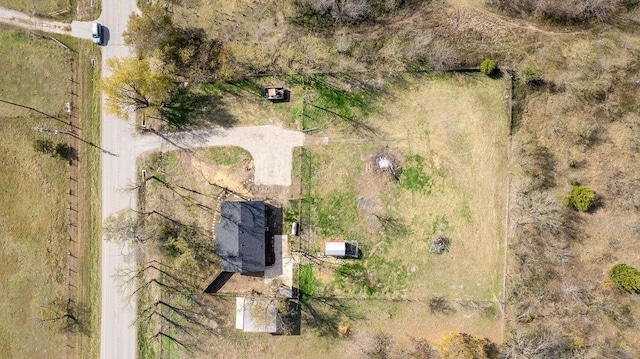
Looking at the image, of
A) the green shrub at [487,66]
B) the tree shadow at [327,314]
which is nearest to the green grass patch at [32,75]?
the tree shadow at [327,314]

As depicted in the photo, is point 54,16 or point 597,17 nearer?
point 597,17

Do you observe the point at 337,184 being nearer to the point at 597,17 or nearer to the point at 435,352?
the point at 435,352

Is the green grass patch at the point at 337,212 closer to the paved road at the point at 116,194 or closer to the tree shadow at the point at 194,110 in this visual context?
the tree shadow at the point at 194,110

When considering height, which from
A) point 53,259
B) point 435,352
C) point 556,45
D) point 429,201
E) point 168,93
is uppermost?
point 556,45

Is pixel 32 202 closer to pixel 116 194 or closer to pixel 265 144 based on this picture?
pixel 116 194

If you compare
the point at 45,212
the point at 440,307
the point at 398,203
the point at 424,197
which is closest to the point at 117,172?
the point at 45,212

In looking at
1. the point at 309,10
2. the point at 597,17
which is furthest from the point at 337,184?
the point at 597,17
